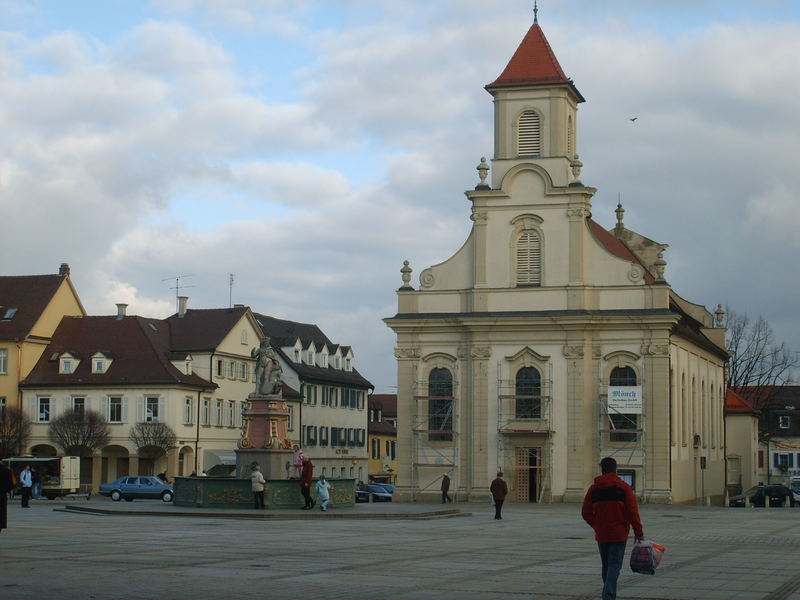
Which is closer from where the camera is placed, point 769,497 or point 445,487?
point 445,487

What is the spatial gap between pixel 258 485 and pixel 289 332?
59.0m

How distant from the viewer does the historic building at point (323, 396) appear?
91.8 metres

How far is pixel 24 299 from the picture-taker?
270 feet

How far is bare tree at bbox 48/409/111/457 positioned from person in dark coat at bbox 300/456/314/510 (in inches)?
1424

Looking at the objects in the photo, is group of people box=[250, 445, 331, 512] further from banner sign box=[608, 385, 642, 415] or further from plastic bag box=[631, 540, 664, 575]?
plastic bag box=[631, 540, 664, 575]

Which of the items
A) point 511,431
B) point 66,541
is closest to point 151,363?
point 511,431

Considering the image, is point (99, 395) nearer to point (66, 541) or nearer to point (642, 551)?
point (66, 541)

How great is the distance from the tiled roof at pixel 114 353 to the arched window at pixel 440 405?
70.5 ft

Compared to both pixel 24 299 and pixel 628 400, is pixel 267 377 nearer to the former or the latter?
pixel 628 400

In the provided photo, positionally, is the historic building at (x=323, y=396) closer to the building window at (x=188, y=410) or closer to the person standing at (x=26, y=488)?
the building window at (x=188, y=410)

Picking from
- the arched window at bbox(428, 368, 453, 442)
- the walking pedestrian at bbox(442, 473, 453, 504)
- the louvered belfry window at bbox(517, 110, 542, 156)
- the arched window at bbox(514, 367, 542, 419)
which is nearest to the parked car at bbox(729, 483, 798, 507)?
the arched window at bbox(514, 367, 542, 419)

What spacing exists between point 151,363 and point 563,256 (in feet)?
98.5

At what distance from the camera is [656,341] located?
58562mm

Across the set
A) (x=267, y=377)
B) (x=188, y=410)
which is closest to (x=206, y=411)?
(x=188, y=410)
